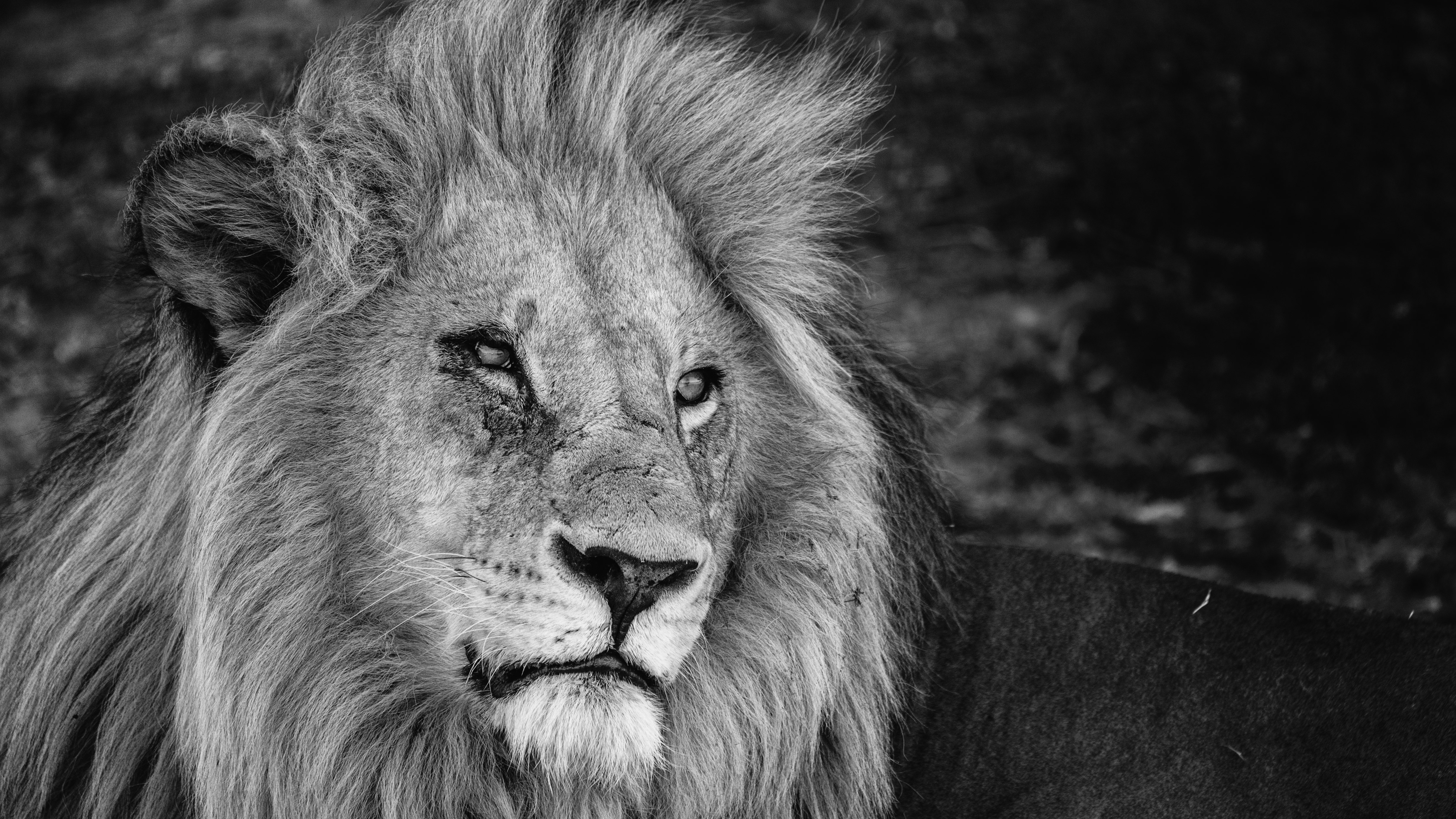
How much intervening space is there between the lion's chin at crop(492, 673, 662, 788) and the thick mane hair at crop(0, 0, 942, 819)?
0.78 feet

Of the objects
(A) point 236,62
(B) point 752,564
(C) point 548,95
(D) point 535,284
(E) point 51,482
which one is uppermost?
(A) point 236,62

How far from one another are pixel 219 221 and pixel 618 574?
3.68ft

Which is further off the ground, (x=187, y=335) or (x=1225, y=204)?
(x=187, y=335)

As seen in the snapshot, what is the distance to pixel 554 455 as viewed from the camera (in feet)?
9.31

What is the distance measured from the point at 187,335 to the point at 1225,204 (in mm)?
6621

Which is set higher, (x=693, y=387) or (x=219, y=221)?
(x=219, y=221)

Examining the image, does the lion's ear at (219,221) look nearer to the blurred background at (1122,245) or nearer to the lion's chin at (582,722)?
the lion's chin at (582,722)

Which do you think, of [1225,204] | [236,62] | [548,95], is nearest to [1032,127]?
[1225,204]

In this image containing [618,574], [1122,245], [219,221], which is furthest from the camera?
[1122,245]

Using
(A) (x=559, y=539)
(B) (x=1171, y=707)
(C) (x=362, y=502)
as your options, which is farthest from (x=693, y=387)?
(B) (x=1171, y=707)

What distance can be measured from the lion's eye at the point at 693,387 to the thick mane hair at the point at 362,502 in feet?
0.71

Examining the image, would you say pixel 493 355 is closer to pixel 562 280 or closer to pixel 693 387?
pixel 562 280

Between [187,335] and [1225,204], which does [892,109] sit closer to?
[1225,204]

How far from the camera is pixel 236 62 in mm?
9242
